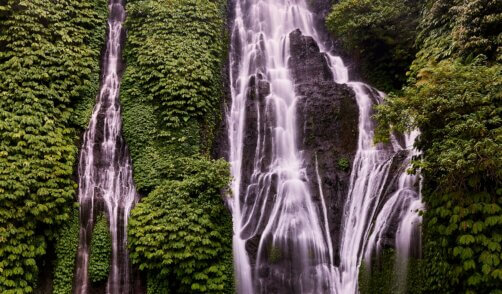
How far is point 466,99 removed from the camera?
9141 mm

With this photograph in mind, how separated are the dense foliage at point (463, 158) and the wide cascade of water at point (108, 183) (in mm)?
7816

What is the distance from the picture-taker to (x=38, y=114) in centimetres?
1298

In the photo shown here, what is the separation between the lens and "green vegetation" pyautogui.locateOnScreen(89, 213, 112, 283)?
11781 millimetres

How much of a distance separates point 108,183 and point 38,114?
2.92 m

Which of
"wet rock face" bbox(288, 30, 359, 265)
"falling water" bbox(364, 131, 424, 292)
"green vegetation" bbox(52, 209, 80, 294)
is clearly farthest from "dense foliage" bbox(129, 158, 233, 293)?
"falling water" bbox(364, 131, 424, 292)

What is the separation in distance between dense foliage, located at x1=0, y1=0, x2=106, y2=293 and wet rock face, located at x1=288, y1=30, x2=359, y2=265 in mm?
7421

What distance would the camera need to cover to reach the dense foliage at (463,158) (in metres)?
8.39

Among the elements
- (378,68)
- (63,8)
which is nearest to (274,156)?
(378,68)

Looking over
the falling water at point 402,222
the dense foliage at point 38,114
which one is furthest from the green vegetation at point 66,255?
the falling water at point 402,222

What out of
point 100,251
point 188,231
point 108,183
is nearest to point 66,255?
point 100,251

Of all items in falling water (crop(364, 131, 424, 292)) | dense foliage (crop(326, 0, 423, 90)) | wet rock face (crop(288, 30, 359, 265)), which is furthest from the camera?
dense foliage (crop(326, 0, 423, 90))

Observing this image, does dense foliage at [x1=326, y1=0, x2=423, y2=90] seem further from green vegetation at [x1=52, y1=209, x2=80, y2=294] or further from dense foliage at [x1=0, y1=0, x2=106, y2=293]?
green vegetation at [x1=52, y1=209, x2=80, y2=294]

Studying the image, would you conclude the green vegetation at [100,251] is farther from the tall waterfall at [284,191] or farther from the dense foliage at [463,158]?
the dense foliage at [463,158]

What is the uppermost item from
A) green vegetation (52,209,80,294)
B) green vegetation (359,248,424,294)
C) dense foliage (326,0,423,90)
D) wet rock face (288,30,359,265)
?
dense foliage (326,0,423,90)
